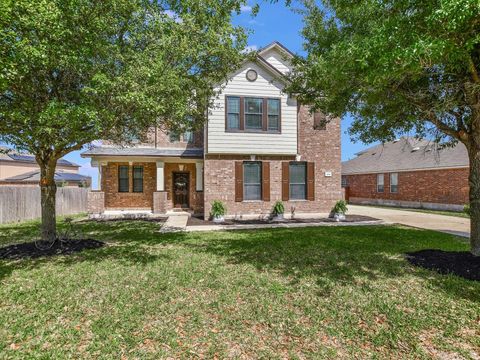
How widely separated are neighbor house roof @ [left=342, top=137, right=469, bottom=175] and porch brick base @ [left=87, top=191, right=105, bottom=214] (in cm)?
1611

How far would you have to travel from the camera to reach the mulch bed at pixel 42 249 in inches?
266

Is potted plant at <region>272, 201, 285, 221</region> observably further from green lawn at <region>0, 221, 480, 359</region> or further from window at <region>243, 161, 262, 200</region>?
green lawn at <region>0, 221, 480, 359</region>

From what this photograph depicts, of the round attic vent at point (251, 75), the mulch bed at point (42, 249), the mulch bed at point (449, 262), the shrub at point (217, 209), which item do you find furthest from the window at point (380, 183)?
the mulch bed at point (42, 249)

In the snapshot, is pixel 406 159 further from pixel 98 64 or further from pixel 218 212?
pixel 98 64

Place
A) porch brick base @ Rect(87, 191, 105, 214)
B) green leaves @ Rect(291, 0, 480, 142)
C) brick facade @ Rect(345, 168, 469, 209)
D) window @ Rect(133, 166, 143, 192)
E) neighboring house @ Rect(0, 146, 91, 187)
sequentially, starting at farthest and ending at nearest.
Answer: neighboring house @ Rect(0, 146, 91, 187) < brick facade @ Rect(345, 168, 469, 209) < window @ Rect(133, 166, 143, 192) < porch brick base @ Rect(87, 191, 105, 214) < green leaves @ Rect(291, 0, 480, 142)

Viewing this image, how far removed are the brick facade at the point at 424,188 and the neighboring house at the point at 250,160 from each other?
9.67m

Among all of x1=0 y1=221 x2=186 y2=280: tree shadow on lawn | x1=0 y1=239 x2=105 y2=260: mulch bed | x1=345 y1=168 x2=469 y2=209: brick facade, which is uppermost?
x1=345 y1=168 x2=469 y2=209: brick facade

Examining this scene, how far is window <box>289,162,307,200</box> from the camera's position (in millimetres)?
13523

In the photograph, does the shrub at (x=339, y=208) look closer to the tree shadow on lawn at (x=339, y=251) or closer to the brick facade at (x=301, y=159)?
the brick facade at (x=301, y=159)

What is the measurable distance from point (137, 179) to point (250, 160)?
22.4 ft

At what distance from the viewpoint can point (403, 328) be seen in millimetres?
3605

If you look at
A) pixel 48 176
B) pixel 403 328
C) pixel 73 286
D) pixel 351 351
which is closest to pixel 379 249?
pixel 403 328

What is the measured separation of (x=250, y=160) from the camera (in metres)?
13.0

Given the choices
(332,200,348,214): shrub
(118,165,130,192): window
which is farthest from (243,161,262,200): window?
(118,165,130,192): window
